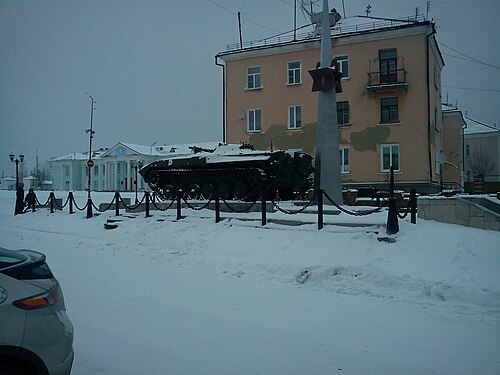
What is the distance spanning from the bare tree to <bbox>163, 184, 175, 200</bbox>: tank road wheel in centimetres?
3152

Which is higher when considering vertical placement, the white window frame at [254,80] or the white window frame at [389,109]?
the white window frame at [254,80]

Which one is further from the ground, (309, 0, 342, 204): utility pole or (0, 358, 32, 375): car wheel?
(309, 0, 342, 204): utility pole

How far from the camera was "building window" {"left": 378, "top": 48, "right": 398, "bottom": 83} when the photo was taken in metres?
26.6

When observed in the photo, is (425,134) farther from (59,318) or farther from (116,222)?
(59,318)

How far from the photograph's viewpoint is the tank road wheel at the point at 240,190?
17297 mm

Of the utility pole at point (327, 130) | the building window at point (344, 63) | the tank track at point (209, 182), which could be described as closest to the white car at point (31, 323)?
the utility pole at point (327, 130)

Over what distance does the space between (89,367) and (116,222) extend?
36.8 feet

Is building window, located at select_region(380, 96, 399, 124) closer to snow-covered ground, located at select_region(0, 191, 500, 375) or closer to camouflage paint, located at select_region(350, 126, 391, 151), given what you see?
camouflage paint, located at select_region(350, 126, 391, 151)

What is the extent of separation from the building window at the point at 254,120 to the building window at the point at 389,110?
7.41m

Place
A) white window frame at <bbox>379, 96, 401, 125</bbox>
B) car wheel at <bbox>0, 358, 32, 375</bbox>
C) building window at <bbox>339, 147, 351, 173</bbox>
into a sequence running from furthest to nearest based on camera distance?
building window at <bbox>339, 147, 351, 173</bbox>
white window frame at <bbox>379, 96, 401, 125</bbox>
car wheel at <bbox>0, 358, 32, 375</bbox>

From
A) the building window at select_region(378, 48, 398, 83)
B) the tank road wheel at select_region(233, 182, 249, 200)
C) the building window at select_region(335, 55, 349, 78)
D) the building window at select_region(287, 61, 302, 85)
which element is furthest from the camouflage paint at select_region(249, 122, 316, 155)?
the tank road wheel at select_region(233, 182, 249, 200)

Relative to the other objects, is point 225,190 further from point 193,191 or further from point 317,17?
point 317,17

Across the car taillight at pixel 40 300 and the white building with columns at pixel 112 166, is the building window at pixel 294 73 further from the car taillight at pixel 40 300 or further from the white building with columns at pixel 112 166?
the white building with columns at pixel 112 166

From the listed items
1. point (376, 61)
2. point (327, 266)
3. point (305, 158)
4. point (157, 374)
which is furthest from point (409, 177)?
point (157, 374)
